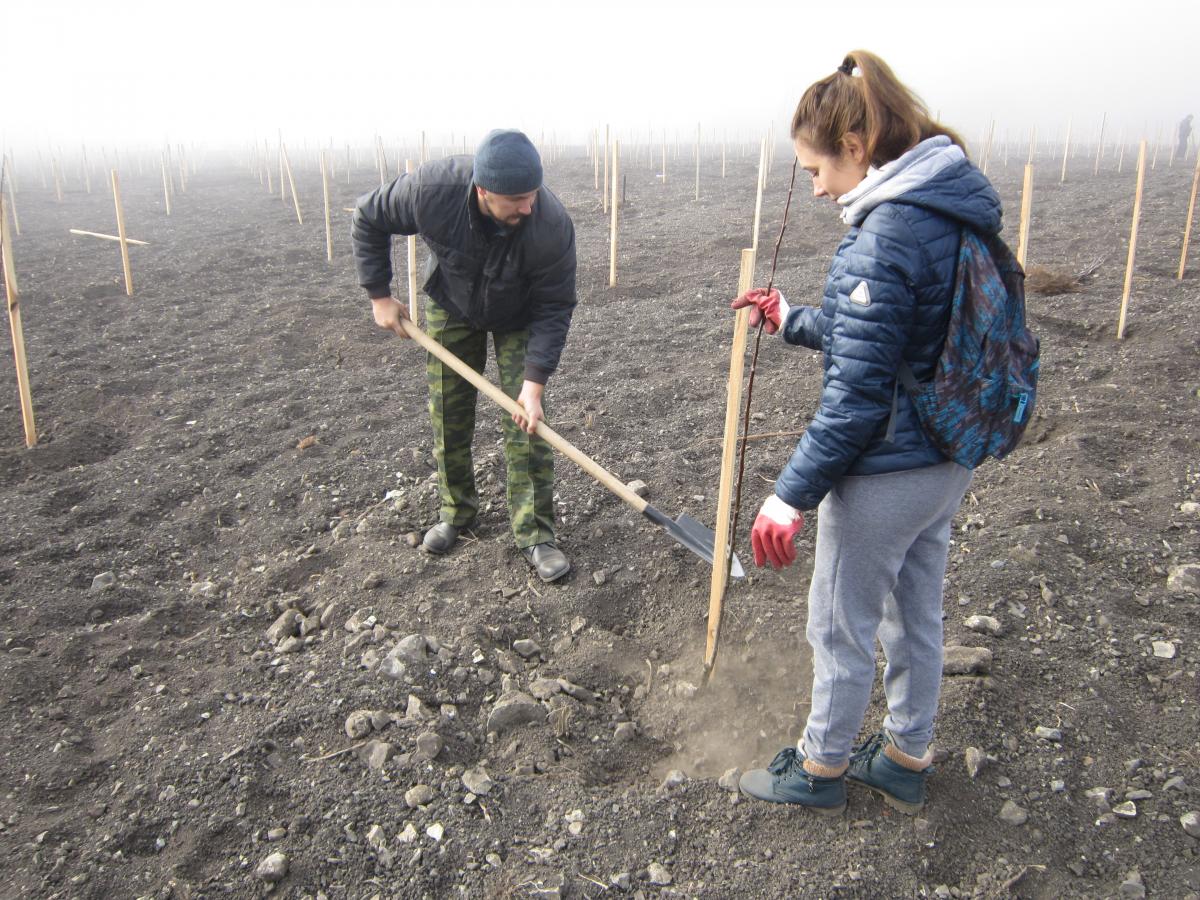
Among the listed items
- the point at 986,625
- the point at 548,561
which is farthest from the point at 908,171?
the point at 548,561

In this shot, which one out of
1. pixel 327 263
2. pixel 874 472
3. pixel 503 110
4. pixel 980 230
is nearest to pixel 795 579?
pixel 874 472

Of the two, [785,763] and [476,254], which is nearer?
[785,763]

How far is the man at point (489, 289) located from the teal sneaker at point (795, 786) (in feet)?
4.10

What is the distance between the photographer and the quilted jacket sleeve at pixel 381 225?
9.23ft

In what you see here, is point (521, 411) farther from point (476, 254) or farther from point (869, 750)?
point (869, 750)

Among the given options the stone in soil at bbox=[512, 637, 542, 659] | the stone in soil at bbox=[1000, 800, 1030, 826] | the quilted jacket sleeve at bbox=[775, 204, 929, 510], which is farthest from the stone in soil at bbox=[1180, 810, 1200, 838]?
the stone in soil at bbox=[512, 637, 542, 659]

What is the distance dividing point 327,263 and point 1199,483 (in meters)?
8.80

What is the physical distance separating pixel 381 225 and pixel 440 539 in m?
1.28

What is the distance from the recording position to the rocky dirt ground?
6.40 feet

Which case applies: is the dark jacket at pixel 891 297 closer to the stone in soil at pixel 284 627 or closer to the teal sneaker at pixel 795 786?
the teal sneaker at pixel 795 786

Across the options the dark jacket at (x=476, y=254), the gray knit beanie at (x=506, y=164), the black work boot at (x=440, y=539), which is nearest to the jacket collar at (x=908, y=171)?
the gray knit beanie at (x=506, y=164)

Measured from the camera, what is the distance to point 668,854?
1.98 m

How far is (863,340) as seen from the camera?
1.45 metres

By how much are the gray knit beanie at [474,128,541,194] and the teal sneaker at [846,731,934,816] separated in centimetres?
191
